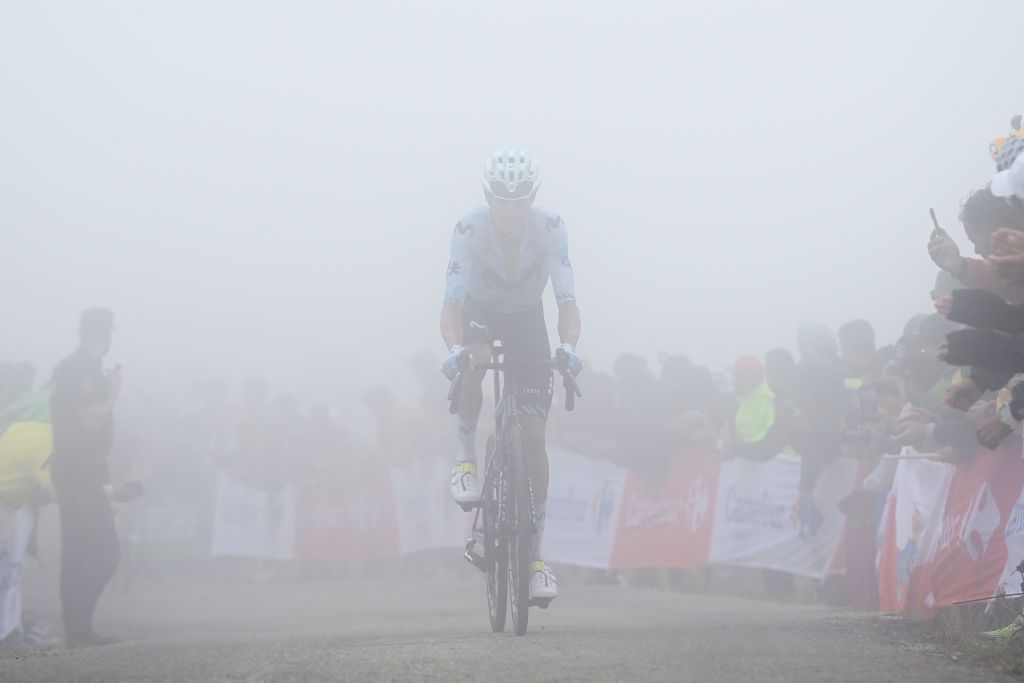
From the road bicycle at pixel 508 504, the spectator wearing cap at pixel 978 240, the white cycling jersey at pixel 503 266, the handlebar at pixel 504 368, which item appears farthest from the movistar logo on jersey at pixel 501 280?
the spectator wearing cap at pixel 978 240

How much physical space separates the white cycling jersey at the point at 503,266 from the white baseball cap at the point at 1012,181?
2.72 metres

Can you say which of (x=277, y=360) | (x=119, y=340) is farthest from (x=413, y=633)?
(x=119, y=340)

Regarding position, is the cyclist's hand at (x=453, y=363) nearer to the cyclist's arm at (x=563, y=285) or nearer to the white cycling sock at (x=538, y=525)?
the cyclist's arm at (x=563, y=285)

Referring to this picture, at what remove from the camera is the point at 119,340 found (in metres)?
46.8

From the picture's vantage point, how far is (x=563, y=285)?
7766mm

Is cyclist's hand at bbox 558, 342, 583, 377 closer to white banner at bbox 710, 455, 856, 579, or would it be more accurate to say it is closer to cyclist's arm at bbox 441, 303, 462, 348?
cyclist's arm at bbox 441, 303, 462, 348

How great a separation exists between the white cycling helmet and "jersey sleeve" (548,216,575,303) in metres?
0.31

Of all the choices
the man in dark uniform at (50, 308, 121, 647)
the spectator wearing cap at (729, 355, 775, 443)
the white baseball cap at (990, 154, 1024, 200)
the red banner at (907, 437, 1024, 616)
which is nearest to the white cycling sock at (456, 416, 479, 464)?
the red banner at (907, 437, 1024, 616)

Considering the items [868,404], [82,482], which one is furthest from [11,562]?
[868,404]

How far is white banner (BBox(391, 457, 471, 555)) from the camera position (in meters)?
16.7

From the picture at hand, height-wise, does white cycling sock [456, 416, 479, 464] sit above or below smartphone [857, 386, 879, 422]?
below

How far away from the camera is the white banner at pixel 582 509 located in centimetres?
1478

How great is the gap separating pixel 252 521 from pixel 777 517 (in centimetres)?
953

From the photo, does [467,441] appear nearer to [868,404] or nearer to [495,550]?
[495,550]
